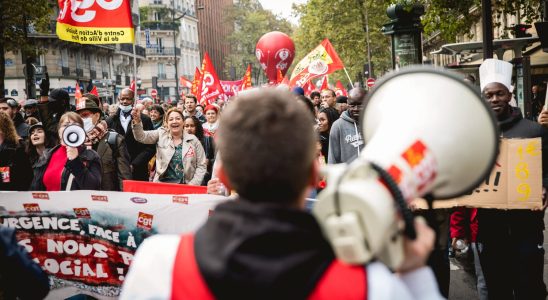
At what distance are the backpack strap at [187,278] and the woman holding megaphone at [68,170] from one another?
11.9ft

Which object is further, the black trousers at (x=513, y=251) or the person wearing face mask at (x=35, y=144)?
the person wearing face mask at (x=35, y=144)

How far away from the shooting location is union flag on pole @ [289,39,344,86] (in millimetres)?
16328


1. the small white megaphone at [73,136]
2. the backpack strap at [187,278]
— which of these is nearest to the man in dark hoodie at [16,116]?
Answer: the small white megaphone at [73,136]

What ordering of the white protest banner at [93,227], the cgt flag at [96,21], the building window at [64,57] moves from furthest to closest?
the building window at [64,57] → the cgt flag at [96,21] → the white protest banner at [93,227]

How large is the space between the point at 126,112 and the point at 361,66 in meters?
34.6

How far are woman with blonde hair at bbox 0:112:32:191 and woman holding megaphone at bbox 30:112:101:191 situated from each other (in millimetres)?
139

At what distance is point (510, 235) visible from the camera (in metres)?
4.30

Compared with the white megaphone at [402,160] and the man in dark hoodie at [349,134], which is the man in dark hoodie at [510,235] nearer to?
the man in dark hoodie at [349,134]

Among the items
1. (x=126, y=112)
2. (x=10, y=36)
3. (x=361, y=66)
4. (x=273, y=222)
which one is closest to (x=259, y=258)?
(x=273, y=222)

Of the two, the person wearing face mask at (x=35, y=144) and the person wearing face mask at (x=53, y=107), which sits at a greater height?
the person wearing face mask at (x=53, y=107)

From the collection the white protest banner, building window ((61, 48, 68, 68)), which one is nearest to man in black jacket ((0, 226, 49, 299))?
the white protest banner

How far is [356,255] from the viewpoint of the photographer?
4.57 feet

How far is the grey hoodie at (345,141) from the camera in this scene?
234 inches

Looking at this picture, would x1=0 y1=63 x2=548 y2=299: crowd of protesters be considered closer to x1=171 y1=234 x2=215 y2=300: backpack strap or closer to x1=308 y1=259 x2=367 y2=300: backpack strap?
x1=171 y1=234 x2=215 y2=300: backpack strap
